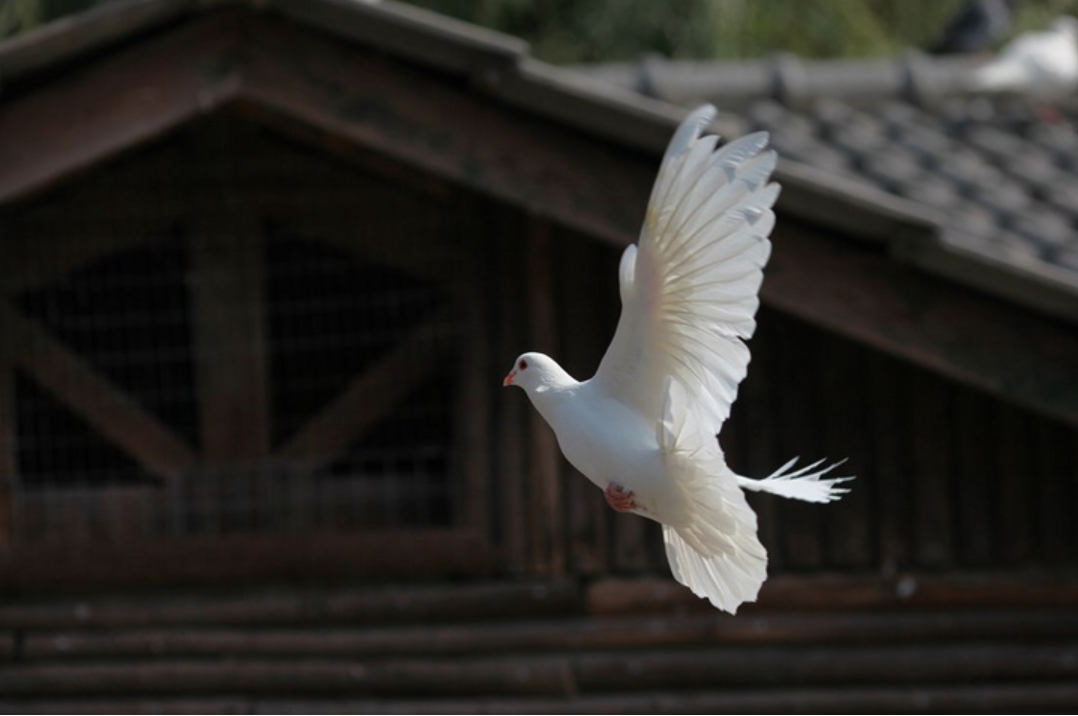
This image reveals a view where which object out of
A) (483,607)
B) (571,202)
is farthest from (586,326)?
(483,607)

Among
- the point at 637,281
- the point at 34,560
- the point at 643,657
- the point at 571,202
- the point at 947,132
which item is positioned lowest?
the point at 643,657

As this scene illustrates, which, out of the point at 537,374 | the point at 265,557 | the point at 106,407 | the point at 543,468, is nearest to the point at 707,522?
the point at 537,374

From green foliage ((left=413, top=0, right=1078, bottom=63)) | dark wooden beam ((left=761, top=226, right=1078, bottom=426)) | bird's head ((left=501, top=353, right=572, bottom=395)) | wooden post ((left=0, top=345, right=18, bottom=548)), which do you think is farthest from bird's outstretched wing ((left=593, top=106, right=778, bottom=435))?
green foliage ((left=413, top=0, right=1078, bottom=63))

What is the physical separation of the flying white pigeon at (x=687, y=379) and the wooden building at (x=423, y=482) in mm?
2163

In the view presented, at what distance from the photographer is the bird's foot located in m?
3.59

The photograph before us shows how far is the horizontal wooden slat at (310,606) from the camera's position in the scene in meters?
6.13

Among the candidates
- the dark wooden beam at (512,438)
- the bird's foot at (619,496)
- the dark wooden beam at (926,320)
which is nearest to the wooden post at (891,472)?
the dark wooden beam at (926,320)

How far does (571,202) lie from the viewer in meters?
5.77

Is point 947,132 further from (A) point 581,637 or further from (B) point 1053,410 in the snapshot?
(A) point 581,637

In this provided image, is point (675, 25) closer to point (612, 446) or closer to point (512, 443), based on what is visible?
point (512, 443)

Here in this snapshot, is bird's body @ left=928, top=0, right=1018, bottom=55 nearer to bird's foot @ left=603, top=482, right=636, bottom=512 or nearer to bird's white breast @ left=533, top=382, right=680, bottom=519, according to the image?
bird's white breast @ left=533, top=382, right=680, bottom=519

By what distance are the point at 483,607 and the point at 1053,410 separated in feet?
6.32

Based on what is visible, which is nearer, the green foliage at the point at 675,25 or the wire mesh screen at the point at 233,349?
the wire mesh screen at the point at 233,349

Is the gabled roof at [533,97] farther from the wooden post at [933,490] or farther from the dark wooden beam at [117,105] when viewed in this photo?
the wooden post at [933,490]
